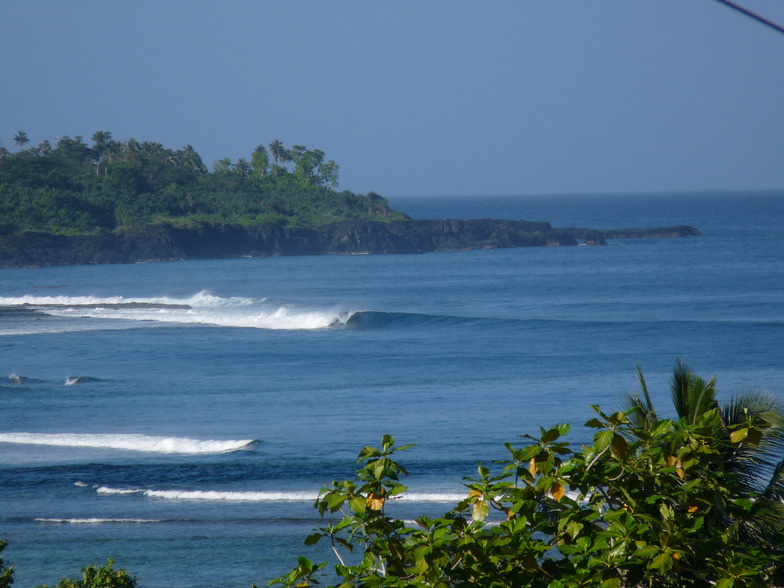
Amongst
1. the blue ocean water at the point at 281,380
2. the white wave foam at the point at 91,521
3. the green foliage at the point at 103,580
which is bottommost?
the blue ocean water at the point at 281,380

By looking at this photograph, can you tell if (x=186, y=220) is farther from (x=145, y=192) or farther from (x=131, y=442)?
(x=131, y=442)

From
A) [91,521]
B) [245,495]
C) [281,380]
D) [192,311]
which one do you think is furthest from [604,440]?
[192,311]

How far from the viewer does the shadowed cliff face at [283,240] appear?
281 feet

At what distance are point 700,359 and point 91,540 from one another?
2543 centimetres

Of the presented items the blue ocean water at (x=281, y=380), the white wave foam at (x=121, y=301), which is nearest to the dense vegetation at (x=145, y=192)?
the blue ocean water at (x=281, y=380)

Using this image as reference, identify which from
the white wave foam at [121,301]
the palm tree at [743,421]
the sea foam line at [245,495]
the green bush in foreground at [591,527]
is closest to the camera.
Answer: the green bush in foreground at [591,527]

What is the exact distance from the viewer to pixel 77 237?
8844 centimetres

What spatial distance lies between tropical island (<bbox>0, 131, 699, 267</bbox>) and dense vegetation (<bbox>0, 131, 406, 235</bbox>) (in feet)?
0.48

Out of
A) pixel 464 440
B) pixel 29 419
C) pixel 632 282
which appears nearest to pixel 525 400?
pixel 464 440

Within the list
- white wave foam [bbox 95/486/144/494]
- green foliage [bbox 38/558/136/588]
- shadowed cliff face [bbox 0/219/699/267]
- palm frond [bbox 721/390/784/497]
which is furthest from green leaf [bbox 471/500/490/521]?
shadowed cliff face [bbox 0/219/699/267]

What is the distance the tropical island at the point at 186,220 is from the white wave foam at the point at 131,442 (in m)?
67.1

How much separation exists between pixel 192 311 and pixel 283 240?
4411cm

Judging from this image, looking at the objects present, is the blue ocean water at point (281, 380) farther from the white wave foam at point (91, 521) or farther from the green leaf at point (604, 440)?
the green leaf at point (604, 440)

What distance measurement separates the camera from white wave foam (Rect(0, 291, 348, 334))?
1927 inches
